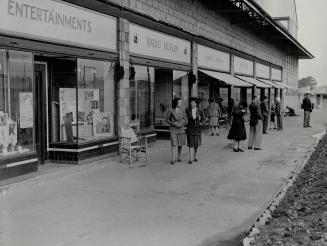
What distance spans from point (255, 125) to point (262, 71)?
60.1 ft

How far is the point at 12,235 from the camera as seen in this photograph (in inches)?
229

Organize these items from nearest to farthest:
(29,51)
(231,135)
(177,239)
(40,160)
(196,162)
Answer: (177,239) < (29,51) < (40,160) < (196,162) < (231,135)

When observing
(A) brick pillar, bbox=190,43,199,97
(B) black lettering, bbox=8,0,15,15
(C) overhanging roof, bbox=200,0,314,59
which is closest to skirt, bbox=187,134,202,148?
(B) black lettering, bbox=8,0,15,15

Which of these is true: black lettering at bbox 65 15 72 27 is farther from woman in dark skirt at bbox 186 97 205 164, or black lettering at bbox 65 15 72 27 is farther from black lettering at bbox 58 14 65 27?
woman in dark skirt at bbox 186 97 205 164

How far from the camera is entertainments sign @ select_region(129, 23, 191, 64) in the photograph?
1338cm

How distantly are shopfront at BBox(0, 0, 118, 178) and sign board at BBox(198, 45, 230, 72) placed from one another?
7706 millimetres

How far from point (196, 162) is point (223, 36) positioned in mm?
11932

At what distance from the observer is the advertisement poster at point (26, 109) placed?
30.4 feet

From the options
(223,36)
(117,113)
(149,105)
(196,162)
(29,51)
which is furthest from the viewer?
(223,36)

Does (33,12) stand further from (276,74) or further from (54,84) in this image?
(276,74)

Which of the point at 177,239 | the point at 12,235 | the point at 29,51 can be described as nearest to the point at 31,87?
the point at 29,51

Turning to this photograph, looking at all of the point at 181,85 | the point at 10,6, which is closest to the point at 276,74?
the point at 181,85

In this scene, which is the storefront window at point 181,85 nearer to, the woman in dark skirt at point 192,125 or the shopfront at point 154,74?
the shopfront at point 154,74

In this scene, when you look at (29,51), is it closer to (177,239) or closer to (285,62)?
(177,239)
